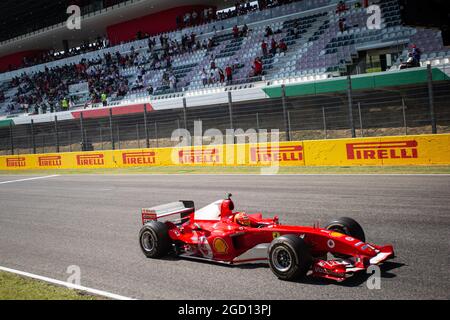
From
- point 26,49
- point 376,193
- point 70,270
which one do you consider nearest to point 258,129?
point 376,193

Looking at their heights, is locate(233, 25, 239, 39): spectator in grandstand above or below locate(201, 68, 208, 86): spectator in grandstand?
above

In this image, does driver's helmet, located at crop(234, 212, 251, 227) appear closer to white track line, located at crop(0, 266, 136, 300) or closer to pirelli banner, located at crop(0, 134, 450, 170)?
white track line, located at crop(0, 266, 136, 300)

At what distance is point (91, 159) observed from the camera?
85.6 ft

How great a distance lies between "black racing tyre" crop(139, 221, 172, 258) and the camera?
6988 millimetres

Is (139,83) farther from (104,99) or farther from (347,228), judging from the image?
(347,228)

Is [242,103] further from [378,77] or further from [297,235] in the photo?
[297,235]

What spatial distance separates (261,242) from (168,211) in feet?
6.87

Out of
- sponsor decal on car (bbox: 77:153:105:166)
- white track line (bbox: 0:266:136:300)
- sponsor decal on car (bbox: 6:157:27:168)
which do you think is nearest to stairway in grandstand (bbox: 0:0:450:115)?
sponsor decal on car (bbox: 77:153:105:166)

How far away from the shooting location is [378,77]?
1933cm

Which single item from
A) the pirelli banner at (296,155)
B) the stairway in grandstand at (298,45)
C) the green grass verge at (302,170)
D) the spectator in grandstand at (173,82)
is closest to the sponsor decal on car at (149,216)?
the green grass verge at (302,170)

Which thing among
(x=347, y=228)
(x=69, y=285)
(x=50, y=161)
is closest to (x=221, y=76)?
(x=50, y=161)

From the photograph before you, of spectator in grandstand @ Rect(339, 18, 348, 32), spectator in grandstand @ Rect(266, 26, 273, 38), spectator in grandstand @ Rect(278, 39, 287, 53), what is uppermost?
spectator in grandstand @ Rect(266, 26, 273, 38)

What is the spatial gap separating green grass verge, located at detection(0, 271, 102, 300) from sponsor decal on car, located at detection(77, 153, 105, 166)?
19461mm
